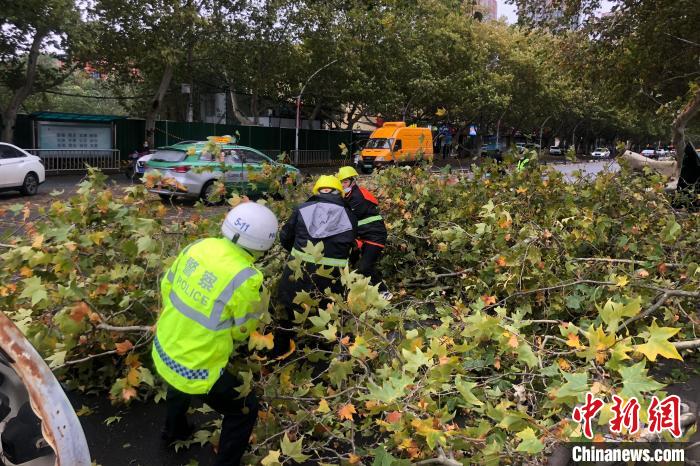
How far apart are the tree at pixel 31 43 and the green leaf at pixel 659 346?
16493mm

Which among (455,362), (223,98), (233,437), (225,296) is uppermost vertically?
(223,98)

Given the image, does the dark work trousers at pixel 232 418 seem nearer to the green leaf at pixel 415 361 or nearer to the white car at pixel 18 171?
the green leaf at pixel 415 361

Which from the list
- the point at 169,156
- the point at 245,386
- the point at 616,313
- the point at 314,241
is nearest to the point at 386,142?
the point at 169,156

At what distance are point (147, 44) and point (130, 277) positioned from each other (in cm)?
1718

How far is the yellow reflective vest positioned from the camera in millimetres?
2498

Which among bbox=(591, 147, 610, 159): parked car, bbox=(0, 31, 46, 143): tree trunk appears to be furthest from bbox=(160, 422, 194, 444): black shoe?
bbox=(591, 147, 610, 159): parked car

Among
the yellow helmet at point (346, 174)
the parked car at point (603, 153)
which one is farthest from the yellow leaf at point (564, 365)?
the parked car at point (603, 153)

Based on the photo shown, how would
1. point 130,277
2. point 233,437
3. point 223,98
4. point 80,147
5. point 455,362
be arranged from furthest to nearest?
point 223,98 < point 80,147 < point 130,277 < point 233,437 < point 455,362

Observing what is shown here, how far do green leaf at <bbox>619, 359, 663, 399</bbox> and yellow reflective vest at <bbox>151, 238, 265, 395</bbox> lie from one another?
5.21ft

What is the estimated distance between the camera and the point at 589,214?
Result: 547 cm

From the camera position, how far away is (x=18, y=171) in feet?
41.4

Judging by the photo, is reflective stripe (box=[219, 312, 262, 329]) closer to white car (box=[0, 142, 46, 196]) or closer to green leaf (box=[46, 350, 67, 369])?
green leaf (box=[46, 350, 67, 369])

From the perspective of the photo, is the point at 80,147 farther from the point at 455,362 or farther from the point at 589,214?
the point at 455,362

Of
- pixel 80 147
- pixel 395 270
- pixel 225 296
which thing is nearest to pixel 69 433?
pixel 225 296
